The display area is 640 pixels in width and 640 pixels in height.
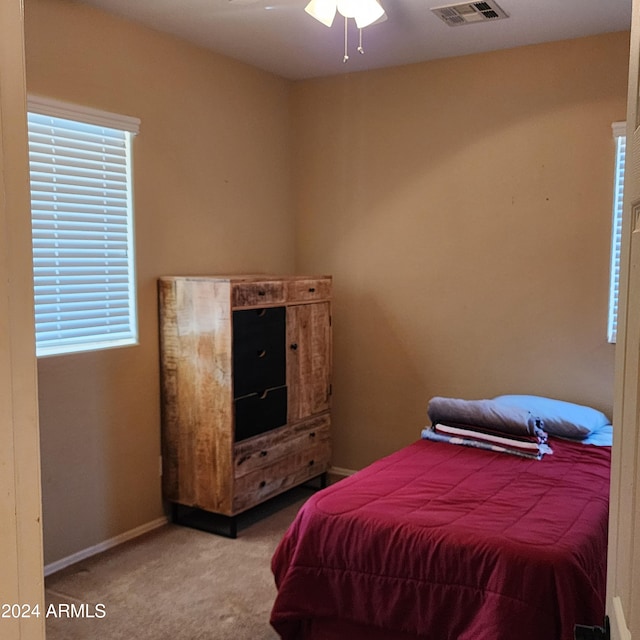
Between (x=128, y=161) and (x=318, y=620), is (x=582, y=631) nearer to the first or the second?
(x=318, y=620)

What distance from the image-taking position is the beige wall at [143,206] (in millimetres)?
3109

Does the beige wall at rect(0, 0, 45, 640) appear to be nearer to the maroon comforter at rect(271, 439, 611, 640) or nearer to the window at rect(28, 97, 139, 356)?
the maroon comforter at rect(271, 439, 611, 640)

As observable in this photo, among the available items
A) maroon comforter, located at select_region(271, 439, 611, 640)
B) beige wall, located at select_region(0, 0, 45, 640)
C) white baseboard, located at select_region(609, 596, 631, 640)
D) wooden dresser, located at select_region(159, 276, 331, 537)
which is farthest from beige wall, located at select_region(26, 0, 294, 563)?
white baseboard, located at select_region(609, 596, 631, 640)

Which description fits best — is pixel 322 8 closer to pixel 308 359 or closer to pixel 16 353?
pixel 308 359

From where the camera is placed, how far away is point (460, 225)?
4.00 meters

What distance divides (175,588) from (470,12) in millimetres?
3027

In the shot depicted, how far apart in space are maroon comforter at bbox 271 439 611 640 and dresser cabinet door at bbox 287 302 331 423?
1104mm

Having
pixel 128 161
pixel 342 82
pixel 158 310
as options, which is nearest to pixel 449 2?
pixel 342 82

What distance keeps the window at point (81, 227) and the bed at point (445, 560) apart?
1.48 meters

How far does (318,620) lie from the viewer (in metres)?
2.43

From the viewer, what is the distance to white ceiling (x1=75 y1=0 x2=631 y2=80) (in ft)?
10.3

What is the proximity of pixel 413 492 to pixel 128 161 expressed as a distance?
2157 mm

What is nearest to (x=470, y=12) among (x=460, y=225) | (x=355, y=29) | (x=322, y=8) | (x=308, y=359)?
(x=355, y=29)

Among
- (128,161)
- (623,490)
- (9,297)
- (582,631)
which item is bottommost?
(582,631)
